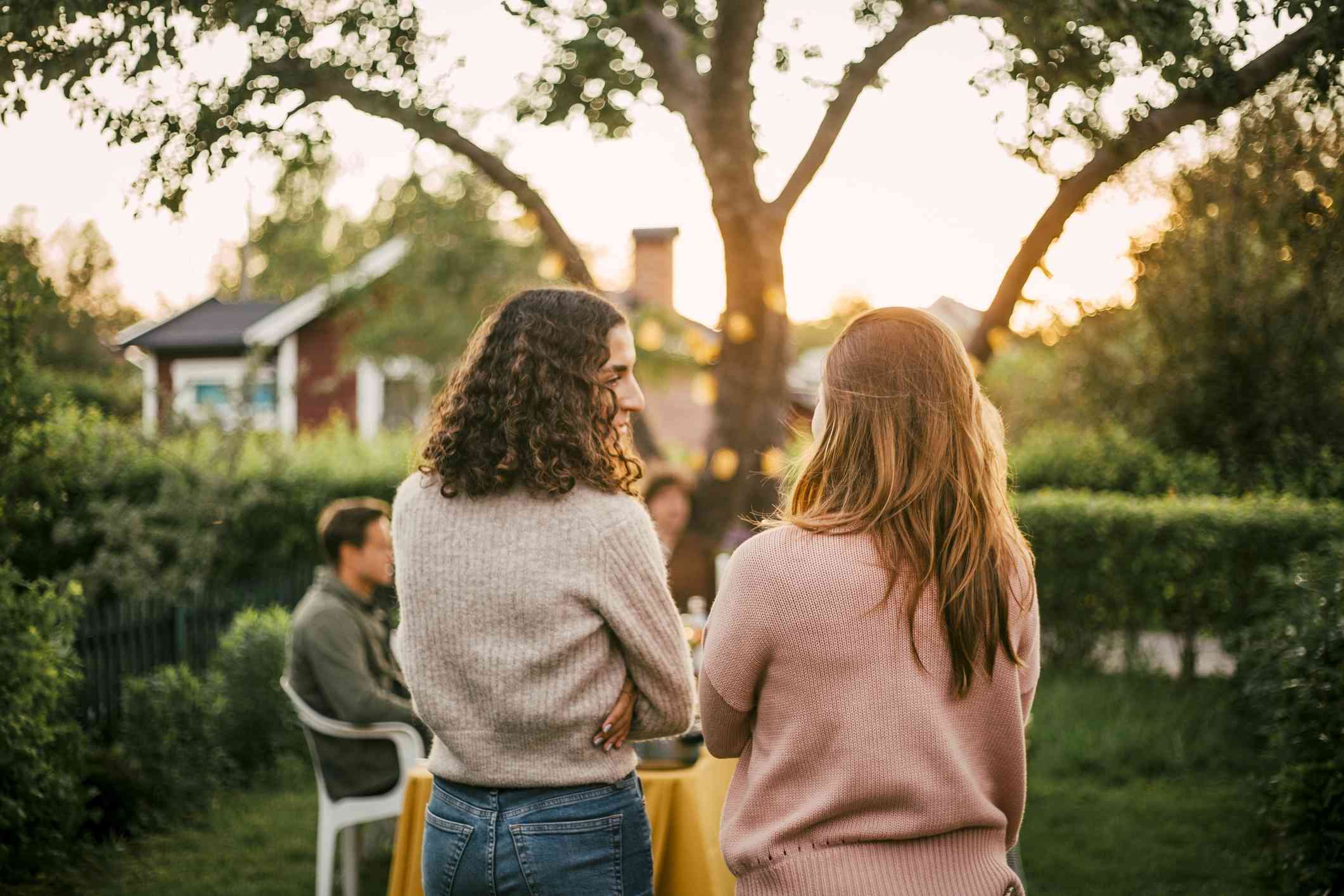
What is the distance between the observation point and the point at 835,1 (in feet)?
22.4

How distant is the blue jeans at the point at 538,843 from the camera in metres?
1.94

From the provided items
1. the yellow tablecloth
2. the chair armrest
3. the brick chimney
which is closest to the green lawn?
the chair armrest

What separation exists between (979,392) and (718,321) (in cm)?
644

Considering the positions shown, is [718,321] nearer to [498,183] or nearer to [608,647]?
[498,183]

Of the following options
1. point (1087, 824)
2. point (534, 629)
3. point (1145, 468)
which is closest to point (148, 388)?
point (1087, 824)

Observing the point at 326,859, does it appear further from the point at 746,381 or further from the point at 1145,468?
the point at 1145,468

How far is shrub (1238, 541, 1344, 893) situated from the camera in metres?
3.93

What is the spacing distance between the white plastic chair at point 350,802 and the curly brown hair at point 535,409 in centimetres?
262

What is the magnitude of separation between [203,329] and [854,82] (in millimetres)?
22017

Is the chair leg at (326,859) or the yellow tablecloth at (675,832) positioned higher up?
the yellow tablecloth at (675,832)

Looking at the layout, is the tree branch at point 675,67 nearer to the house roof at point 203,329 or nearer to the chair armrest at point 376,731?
the chair armrest at point 376,731

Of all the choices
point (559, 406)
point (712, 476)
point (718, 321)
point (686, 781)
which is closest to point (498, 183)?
point (718, 321)

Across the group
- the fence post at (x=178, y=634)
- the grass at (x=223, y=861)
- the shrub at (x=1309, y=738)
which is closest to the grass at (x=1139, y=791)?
the shrub at (x=1309, y=738)

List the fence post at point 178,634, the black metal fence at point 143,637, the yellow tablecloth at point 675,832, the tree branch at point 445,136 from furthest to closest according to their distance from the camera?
the fence post at point 178,634 < the tree branch at point 445,136 < the black metal fence at point 143,637 < the yellow tablecloth at point 675,832
